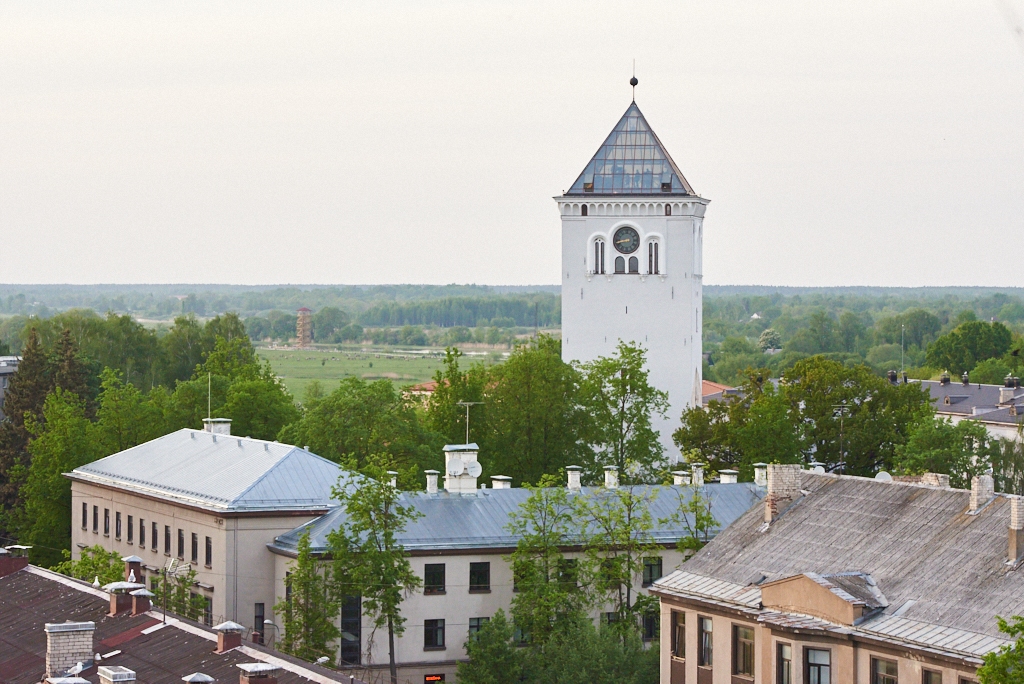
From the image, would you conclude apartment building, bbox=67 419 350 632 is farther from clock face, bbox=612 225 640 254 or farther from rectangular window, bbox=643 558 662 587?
clock face, bbox=612 225 640 254

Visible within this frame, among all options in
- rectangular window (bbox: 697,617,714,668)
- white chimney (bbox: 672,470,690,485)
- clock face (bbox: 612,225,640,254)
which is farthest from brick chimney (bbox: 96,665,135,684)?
clock face (bbox: 612,225,640,254)

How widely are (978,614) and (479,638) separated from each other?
20.6 metres

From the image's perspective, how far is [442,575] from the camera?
Result: 70938mm

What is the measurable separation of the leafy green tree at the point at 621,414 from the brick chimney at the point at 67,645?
1720 inches

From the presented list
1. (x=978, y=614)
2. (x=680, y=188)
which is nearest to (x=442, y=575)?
(x=978, y=614)

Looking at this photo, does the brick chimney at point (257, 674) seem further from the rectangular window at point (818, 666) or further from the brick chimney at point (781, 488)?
the brick chimney at point (781, 488)

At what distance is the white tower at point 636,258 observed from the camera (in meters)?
108

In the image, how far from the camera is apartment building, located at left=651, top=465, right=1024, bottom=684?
50.9 metres

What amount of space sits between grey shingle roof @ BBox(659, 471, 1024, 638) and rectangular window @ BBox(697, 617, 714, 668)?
1364 millimetres

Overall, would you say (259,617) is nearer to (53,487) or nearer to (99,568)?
(99,568)

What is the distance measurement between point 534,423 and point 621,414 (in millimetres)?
4785

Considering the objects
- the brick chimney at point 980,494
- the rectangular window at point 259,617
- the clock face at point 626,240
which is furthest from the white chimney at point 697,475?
the clock face at point 626,240

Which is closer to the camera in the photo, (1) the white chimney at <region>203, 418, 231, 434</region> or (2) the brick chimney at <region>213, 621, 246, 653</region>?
(2) the brick chimney at <region>213, 621, 246, 653</region>

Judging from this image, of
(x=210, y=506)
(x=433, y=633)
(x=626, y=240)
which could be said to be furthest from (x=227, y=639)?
(x=626, y=240)
